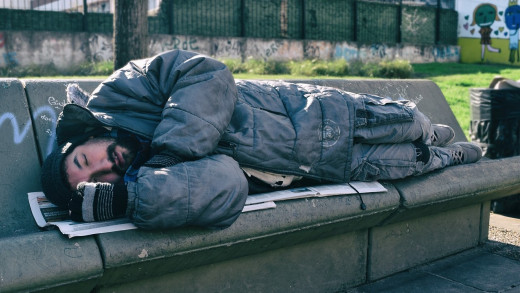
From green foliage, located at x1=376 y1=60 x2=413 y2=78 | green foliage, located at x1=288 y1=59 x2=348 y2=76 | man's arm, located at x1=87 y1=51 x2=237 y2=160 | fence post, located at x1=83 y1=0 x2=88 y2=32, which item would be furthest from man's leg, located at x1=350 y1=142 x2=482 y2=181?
fence post, located at x1=83 y1=0 x2=88 y2=32

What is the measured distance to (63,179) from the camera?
2369 mm

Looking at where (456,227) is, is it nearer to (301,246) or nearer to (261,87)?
(301,246)

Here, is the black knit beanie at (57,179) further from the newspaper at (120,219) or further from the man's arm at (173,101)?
the man's arm at (173,101)

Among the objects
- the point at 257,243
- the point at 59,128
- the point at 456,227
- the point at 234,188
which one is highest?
the point at 59,128

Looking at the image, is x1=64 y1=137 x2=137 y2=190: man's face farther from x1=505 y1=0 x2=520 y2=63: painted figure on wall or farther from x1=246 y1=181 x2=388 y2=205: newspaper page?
x1=505 y1=0 x2=520 y2=63: painted figure on wall

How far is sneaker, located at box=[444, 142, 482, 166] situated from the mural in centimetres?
1893

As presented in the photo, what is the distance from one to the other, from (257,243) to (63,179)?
0.89 metres

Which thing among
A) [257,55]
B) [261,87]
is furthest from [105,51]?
[261,87]

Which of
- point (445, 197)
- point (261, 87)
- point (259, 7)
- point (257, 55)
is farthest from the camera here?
point (259, 7)

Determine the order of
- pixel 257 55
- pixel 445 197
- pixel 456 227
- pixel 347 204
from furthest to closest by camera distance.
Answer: pixel 257 55 → pixel 456 227 → pixel 445 197 → pixel 347 204

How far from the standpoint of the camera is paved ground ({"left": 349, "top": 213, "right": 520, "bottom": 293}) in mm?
3199

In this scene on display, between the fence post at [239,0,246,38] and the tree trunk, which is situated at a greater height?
the fence post at [239,0,246,38]

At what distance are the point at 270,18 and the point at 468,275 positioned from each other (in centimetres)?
1344

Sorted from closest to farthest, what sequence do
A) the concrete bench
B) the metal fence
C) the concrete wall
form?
the concrete bench → the concrete wall → the metal fence
